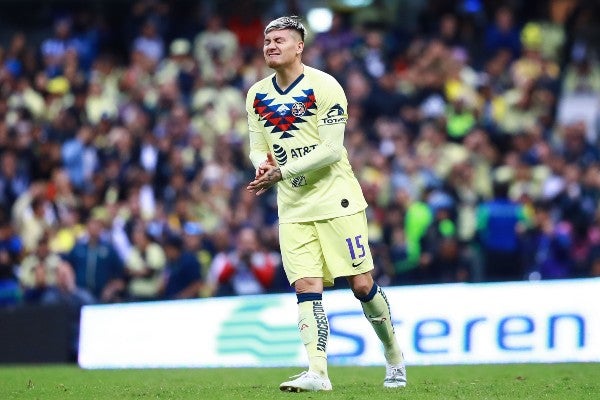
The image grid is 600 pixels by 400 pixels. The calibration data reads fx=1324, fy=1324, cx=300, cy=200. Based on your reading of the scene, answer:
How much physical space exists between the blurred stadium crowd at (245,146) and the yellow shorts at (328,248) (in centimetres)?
690

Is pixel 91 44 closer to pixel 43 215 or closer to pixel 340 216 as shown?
pixel 43 215

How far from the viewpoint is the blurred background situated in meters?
17.2

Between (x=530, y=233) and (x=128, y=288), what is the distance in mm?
5340

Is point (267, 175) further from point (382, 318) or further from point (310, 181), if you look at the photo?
point (382, 318)

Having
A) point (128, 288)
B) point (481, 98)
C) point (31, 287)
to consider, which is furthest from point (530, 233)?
point (31, 287)

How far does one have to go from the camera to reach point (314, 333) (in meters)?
9.22

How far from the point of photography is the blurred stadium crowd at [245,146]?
17219 mm

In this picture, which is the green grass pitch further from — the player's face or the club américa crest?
the player's face

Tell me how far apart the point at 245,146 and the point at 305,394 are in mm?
11165

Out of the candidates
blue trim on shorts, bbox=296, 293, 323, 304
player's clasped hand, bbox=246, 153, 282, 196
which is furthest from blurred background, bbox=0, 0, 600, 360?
player's clasped hand, bbox=246, 153, 282, 196

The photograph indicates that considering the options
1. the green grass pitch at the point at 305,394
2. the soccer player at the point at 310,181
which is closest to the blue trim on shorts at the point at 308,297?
the soccer player at the point at 310,181

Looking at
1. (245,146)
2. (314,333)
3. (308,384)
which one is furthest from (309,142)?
(245,146)

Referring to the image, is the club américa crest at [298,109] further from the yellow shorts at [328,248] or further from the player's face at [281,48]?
the yellow shorts at [328,248]

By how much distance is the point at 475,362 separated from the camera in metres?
13.7
